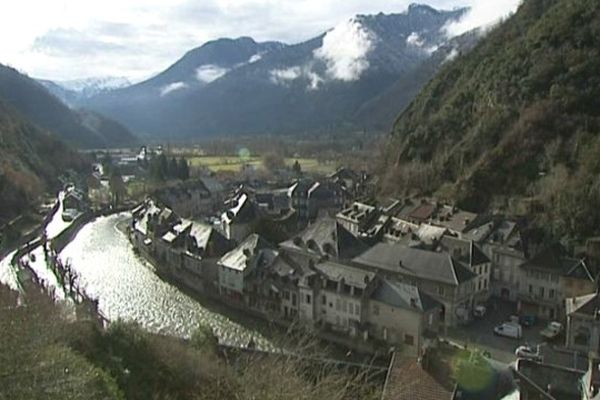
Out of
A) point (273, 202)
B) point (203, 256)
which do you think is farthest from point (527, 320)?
point (273, 202)

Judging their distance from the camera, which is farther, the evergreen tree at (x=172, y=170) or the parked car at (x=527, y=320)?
the evergreen tree at (x=172, y=170)

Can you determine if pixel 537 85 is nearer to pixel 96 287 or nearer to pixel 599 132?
pixel 599 132

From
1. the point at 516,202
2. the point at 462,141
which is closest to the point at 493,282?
the point at 516,202

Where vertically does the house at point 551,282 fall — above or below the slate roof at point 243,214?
below

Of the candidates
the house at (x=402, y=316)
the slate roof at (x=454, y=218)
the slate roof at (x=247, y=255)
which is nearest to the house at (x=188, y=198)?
the slate roof at (x=247, y=255)

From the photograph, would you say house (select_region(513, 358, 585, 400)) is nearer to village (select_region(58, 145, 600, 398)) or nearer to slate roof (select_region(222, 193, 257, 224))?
village (select_region(58, 145, 600, 398))

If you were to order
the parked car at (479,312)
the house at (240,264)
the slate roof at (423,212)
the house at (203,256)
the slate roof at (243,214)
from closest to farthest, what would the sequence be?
the parked car at (479,312) < the house at (240,264) < the house at (203,256) < the slate roof at (423,212) < the slate roof at (243,214)

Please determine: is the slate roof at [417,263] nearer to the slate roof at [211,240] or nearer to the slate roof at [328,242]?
the slate roof at [328,242]

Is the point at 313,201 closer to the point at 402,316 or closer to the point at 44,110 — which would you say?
the point at 402,316
